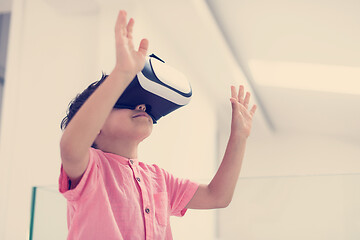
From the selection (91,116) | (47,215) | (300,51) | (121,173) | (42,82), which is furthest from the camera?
(300,51)

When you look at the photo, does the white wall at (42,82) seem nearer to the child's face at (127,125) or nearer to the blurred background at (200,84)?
the blurred background at (200,84)

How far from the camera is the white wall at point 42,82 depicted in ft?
3.96

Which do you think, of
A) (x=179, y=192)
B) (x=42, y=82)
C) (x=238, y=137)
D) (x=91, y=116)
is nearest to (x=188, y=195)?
(x=179, y=192)

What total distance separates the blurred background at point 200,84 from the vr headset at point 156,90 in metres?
0.29

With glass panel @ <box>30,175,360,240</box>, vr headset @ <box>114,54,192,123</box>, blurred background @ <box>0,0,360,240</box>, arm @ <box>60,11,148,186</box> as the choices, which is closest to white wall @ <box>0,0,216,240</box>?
blurred background @ <box>0,0,360,240</box>

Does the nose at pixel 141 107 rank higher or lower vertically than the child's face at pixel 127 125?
higher

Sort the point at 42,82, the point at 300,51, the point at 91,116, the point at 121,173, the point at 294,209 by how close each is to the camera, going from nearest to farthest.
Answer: the point at 91,116 → the point at 121,173 → the point at 294,209 → the point at 42,82 → the point at 300,51

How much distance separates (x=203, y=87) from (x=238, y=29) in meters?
0.64

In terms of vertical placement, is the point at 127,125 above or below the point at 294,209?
above

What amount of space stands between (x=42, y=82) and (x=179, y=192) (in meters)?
0.82

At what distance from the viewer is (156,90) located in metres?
0.65

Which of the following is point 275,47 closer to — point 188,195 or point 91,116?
point 188,195

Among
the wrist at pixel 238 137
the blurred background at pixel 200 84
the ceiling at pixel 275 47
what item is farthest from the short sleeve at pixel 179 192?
→ the ceiling at pixel 275 47

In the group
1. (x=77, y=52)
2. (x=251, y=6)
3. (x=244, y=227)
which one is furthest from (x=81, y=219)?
(x=251, y=6)
